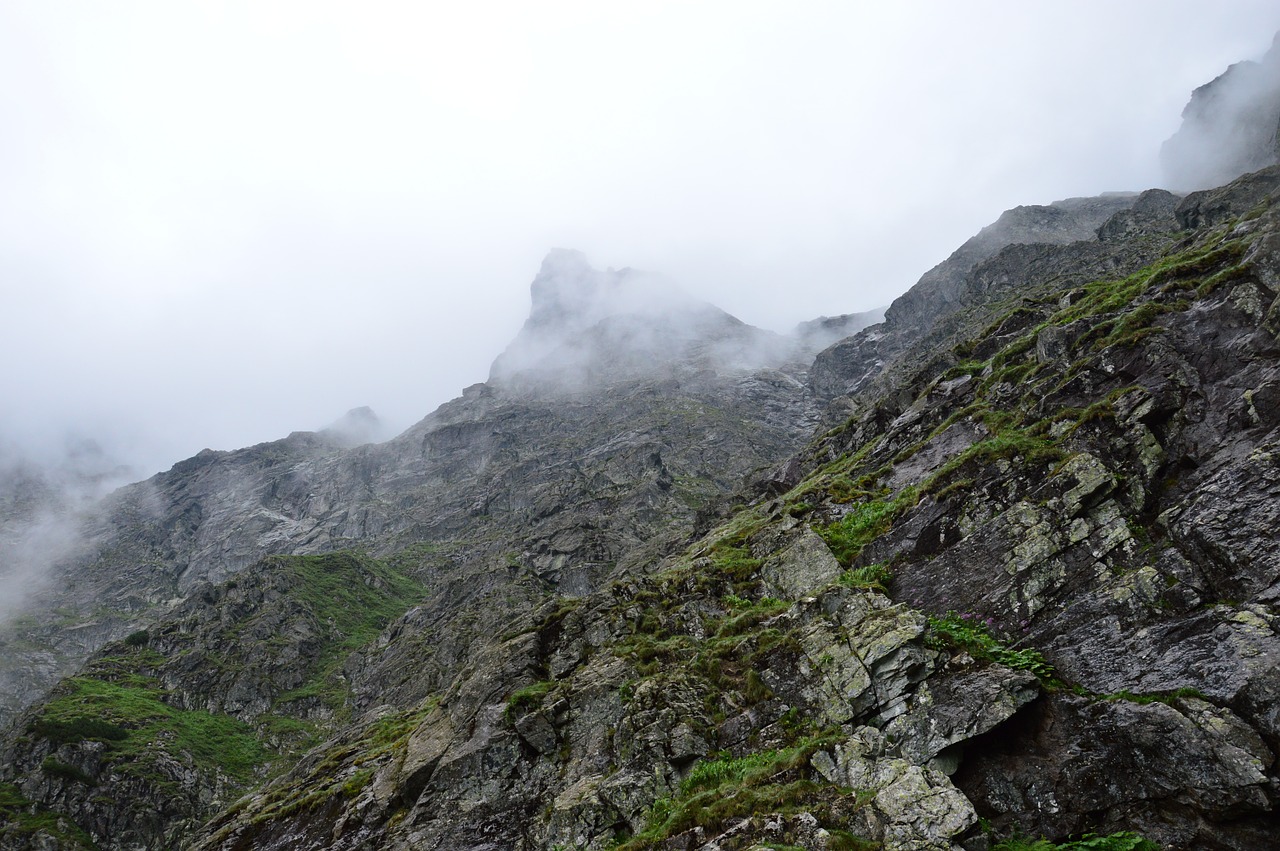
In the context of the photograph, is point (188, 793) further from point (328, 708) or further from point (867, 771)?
point (867, 771)

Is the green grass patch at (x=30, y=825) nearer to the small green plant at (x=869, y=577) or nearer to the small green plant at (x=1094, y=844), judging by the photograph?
the small green plant at (x=869, y=577)

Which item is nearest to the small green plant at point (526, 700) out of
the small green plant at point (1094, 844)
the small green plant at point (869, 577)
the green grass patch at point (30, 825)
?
the small green plant at point (869, 577)

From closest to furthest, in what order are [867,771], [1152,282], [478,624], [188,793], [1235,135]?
[867,771], [1152,282], [188,793], [478,624], [1235,135]

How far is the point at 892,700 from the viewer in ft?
70.4

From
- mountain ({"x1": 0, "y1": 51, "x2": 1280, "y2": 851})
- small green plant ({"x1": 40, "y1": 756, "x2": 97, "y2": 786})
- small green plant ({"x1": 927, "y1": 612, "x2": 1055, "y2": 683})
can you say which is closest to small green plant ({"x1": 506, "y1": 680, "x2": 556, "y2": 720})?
mountain ({"x1": 0, "y1": 51, "x2": 1280, "y2": 851})

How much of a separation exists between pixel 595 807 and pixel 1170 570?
21814mm

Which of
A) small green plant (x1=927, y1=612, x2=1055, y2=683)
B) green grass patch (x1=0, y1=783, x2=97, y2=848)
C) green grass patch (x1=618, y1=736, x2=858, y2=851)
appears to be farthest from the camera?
green grass patch (x1=0, y1=783, x2=97, y2=848)

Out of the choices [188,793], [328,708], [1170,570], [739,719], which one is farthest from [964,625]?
[328,708]

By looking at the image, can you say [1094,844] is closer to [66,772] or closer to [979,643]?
[979,643]

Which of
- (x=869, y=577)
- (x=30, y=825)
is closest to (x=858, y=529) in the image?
(x=869, y=577)

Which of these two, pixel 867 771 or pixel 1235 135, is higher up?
A: pixel 1235 135

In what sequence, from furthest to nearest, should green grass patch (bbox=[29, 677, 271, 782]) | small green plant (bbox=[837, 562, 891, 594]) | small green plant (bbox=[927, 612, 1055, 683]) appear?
green grass patch (bbox=[29, 677, 271, 782]) < small green plant (bbox=[837, 562, 891, 594]) < small green plant (bbox=[927, 612, 1055, 683])

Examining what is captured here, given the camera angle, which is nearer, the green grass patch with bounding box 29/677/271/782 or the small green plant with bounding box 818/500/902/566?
the small green plant with bounding box 818/500/902/566

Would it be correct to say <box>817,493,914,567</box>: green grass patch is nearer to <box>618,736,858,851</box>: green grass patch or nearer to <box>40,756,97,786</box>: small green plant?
<box>618,736,858,851</box>: green grass patch
